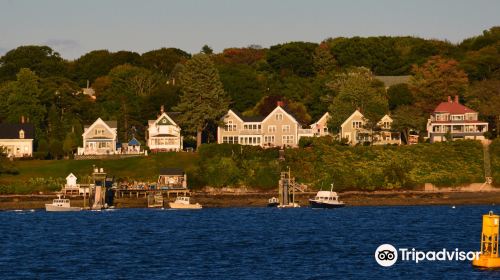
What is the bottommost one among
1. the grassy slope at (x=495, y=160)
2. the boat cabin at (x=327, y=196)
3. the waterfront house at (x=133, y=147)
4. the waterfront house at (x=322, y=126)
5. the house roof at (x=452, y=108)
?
the boat cabin at (x=327, y=196)

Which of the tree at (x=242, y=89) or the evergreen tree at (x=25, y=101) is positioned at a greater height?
the tree at (x=242, y=89)

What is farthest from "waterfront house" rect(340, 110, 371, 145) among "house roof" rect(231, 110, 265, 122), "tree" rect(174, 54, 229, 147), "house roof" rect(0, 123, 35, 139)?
"house roof" rect(0, 123, 35, 139)

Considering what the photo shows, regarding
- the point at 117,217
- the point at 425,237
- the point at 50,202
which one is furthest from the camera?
the point at 50,202

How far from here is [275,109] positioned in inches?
6073

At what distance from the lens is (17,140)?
149 meters

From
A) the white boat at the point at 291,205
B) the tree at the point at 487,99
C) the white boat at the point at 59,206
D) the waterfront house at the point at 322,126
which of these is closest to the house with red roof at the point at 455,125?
the tree at the point at 487,99

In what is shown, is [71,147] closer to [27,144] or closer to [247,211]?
[27,144]

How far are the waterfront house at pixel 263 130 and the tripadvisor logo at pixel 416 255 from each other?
75771 mm

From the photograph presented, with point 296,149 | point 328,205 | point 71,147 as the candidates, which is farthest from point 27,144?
point 328,205

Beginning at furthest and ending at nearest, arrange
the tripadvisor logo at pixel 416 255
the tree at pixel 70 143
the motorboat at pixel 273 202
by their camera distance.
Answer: the tree at pixel 70 143, the motorboat at pixel 273 202, the tripadvisor logo at pixel 416 255

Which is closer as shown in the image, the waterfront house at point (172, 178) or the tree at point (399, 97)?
the waterfront house at point (172, 178)

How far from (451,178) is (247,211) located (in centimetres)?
2489

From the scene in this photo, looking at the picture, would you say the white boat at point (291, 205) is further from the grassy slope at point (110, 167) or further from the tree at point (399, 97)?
the tree at point (399, 97)

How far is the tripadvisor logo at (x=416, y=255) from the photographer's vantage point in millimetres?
71075
